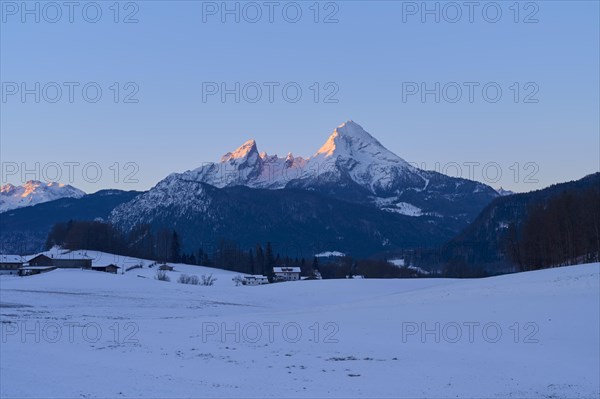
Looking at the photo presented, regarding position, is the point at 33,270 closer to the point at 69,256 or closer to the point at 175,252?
the point at 69,256

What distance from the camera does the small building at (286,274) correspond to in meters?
166

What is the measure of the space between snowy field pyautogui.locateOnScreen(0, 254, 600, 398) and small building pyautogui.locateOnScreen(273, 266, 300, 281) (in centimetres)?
10126

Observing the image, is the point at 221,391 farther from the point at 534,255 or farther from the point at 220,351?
the point at 534,255

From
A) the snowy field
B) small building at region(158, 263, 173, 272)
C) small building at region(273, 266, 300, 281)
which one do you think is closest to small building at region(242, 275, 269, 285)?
small building at region(158, 263, 173, 272)

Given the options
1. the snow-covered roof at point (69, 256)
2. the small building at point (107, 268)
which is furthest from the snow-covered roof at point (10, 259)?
the small building at point (107, 268)

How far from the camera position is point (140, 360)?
99.3ft

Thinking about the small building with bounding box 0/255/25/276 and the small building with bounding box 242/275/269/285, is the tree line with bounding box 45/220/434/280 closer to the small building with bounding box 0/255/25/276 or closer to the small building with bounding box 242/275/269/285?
the small building with bounding box 0/255/25/276

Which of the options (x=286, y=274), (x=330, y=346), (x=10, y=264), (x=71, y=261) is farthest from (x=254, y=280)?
(x=330, y=346)

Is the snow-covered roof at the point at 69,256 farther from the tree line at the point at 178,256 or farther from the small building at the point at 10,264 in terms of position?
the tree line at the point at 178,256

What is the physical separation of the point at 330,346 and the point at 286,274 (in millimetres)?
133249

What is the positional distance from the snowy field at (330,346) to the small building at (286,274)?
10126 centimetres

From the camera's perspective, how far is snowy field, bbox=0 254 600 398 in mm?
24984

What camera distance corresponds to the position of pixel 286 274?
169000mm

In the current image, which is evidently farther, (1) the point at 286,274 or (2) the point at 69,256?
(1) the point at 286,274
